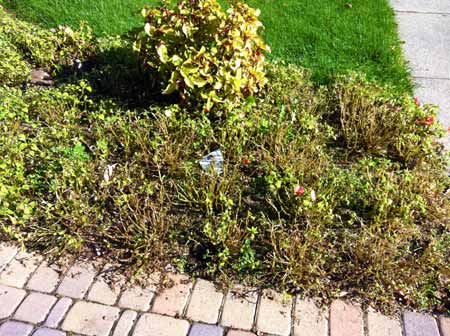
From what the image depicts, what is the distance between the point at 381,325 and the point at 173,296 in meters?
1.15

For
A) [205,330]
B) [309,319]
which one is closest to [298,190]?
[309,319]

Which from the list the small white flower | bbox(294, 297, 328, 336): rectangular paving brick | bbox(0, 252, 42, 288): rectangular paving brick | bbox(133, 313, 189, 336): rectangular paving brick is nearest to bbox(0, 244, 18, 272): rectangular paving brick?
bbox(0, 252, 42, 288): rectangular paving brick

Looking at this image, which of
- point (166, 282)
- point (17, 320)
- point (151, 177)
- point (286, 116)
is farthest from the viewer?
point (286, 116)

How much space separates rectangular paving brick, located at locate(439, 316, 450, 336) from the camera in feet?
8.48

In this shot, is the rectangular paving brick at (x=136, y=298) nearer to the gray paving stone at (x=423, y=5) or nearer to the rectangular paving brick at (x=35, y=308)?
the rectangular paving brick at (x=35, y=308)

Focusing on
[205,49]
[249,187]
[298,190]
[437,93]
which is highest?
[205,49]

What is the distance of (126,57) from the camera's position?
430cm

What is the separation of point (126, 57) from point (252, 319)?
268 centimetres

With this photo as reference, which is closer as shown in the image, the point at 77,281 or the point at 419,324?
the point at 419,324

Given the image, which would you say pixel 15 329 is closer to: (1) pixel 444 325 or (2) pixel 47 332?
(2) pixel 47 332

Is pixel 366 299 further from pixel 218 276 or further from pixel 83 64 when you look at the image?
pixel 83 64

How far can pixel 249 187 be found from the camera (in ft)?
10.9

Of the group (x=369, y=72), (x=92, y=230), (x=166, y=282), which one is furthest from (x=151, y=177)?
(x=369, y=72)

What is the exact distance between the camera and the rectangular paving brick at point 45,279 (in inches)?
108
